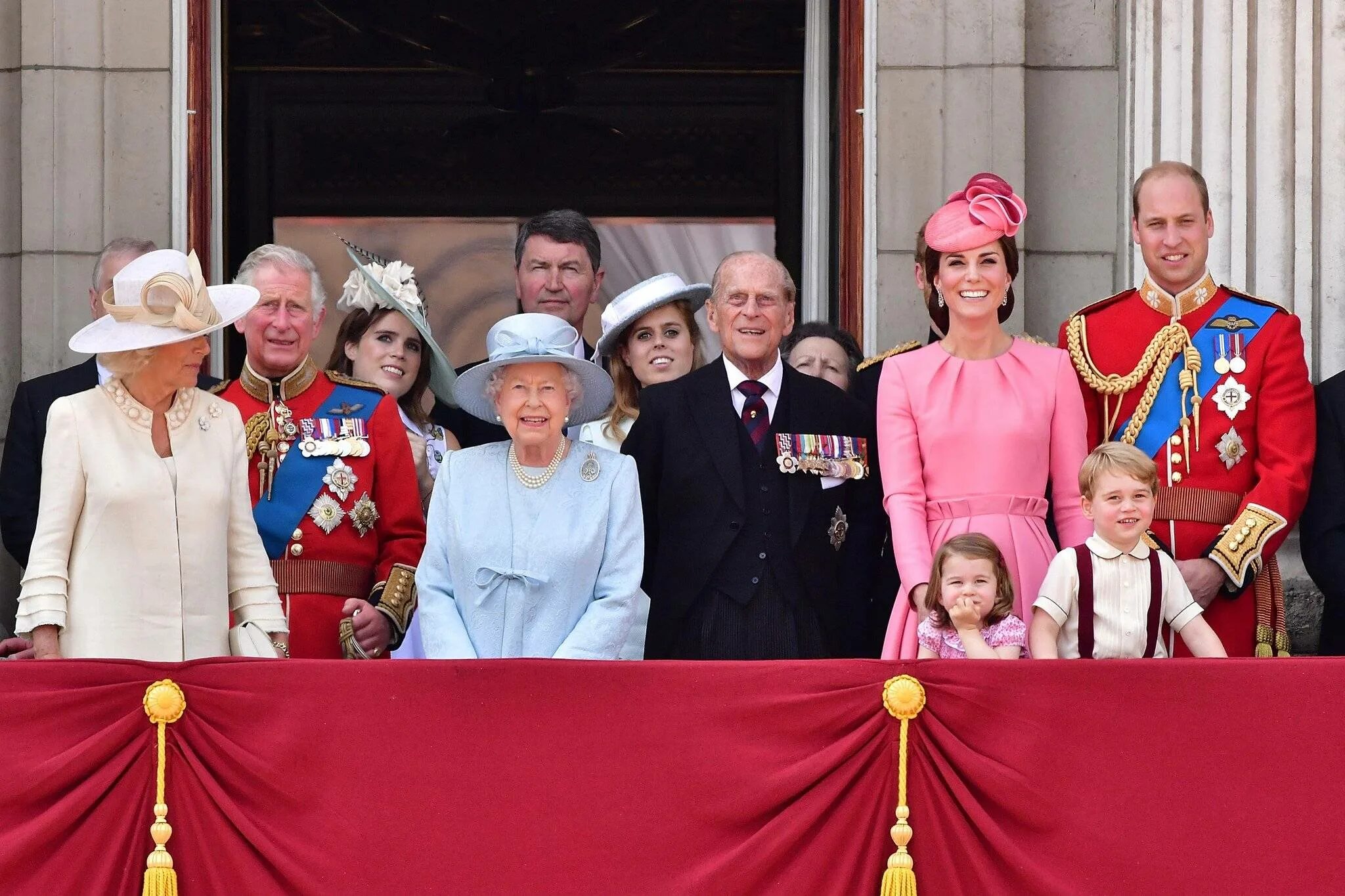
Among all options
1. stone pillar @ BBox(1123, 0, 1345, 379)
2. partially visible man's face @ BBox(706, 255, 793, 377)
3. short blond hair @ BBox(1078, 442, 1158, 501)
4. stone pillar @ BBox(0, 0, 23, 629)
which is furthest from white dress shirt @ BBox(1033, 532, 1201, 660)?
stone pillar @ BBox(0, 0, 23, 629)

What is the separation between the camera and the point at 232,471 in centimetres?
523

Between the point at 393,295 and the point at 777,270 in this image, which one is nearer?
the point at 777,270

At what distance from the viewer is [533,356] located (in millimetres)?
5301

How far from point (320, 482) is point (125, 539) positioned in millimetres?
981

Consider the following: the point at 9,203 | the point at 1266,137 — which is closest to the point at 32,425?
the point at 9,203

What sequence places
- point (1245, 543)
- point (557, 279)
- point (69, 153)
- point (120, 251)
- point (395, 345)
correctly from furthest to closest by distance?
point (69, 153)
point (557, 279)
point (395, 345)
point (120, 251)
point (1245, 543)

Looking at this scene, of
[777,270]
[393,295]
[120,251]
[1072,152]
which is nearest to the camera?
[777,270]

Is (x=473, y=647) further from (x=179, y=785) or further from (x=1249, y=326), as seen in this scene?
(x=1249, y=326)

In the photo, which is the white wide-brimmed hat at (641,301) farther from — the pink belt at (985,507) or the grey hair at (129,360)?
the grey hair at (129,360)

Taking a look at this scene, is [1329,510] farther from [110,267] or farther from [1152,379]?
[110,267]

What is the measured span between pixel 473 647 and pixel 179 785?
0.80 meters

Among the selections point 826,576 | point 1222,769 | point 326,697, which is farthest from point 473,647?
point 1222,769

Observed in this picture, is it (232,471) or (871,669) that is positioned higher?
(232,471)

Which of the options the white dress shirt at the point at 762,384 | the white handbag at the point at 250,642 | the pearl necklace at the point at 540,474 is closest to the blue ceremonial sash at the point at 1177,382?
the white dress shirt at the point at 762,384
